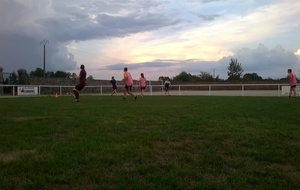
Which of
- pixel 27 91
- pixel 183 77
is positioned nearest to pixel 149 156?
pixel 27 91

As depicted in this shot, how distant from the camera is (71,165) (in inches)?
205

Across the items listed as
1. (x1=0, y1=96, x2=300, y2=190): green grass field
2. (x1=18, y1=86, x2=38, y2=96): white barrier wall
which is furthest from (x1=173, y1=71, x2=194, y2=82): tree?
(x1=0, y1=96, x2=300, y2=190): green grass field

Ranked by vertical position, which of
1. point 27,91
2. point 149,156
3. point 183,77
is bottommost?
point 149,156

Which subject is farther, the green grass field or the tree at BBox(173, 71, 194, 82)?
the tree at BBox(173, 71, 194, 82)

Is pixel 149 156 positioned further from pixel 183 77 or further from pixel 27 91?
pixel 183 77

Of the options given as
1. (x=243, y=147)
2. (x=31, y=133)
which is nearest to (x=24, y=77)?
(x=31, y=133)

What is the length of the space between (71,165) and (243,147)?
311 cm

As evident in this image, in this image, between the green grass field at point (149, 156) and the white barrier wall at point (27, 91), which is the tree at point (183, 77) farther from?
the green grass field at point (149, 156)

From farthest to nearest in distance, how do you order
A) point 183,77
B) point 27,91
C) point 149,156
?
1. point 183,77
2. point 27,91
3. point 149,156

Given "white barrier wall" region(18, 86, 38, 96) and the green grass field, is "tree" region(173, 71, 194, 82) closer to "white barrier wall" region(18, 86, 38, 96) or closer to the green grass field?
"white barrier wall" region(18, 86, 38, 96)

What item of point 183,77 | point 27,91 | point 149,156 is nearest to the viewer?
point 149,156

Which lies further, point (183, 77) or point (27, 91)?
point (183, 77)

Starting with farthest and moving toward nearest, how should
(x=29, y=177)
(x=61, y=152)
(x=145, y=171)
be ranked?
(x=61, y=152) < (x=145, y=171) < (x=29, y=177)

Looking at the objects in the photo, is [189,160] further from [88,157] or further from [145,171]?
[88,157]
